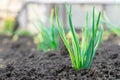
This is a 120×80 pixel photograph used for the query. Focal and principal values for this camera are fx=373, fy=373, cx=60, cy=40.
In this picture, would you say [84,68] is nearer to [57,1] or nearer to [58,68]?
[58,68]

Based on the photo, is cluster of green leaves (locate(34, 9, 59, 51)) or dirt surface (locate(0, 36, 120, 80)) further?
cluster of green leaves (locate(34, 9, 59, 51))

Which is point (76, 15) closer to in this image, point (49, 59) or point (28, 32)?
point (28, 32)

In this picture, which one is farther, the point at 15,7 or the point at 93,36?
the point at 15,7

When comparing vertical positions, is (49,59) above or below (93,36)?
below

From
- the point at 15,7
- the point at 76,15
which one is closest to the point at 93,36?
the point at 76,15

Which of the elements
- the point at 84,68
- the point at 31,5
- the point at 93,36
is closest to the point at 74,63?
the point at 84,68

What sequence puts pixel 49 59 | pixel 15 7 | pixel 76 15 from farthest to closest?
pixel 15 7, pixel 76 15, pixel 49 59

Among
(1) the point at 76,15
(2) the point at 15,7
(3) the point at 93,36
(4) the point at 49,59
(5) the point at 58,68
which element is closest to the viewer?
(3) the point at 93,36

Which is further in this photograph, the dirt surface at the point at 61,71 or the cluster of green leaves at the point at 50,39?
the cluster of green leaves at the point at 50,39

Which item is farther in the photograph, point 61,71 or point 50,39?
point 50,39
